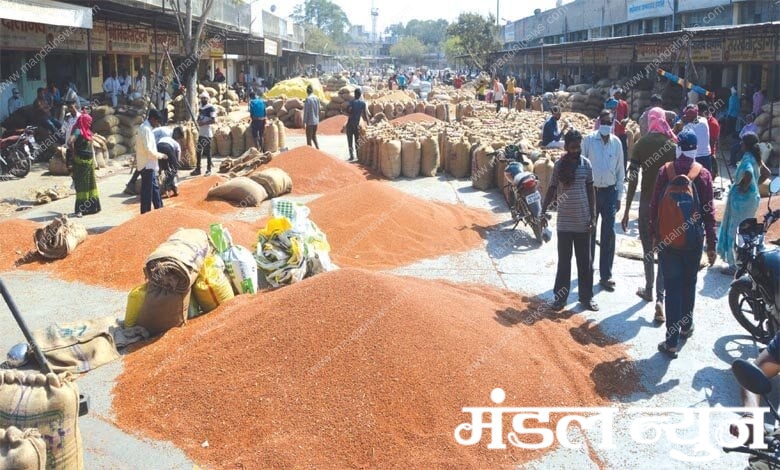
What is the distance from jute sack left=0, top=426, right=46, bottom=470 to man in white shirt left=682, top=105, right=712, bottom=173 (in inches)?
319

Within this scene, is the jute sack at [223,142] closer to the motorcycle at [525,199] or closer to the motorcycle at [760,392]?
the motorcycle at [525,199]

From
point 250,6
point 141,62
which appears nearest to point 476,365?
point 141,62

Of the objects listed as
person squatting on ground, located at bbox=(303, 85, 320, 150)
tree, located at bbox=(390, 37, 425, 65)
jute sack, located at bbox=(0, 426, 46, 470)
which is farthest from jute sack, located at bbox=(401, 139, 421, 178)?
tree, located at bbox=(390, 37, 425, 65)

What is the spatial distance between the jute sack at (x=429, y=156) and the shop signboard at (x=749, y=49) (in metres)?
8.01

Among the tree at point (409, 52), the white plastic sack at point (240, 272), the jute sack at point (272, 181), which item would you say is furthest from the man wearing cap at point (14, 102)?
the tree at point (409, 52)

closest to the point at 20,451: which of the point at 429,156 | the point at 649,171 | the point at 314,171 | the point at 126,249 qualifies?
the point at 126,249

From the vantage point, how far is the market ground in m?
4.72

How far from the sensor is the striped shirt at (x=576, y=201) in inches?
278

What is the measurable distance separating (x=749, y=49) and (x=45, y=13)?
15.6 metres

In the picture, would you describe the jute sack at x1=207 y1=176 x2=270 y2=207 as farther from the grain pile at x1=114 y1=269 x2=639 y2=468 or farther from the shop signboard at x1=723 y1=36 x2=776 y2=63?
the shop signboard at x1=723 y1=36 x2=776 y2=63

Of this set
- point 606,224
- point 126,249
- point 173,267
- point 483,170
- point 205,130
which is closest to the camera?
point 173,267

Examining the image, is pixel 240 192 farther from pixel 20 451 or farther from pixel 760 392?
pixel 760 392

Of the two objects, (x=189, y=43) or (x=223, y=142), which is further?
(x=189, y=43)

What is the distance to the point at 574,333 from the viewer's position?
649 centimetres
